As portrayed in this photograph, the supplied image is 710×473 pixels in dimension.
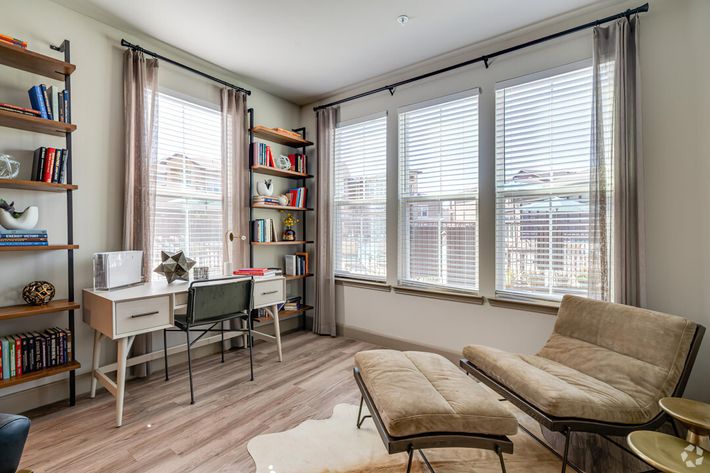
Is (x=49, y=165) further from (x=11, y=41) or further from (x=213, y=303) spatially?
(x=213, y=303)

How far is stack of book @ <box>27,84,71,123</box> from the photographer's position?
205 cm

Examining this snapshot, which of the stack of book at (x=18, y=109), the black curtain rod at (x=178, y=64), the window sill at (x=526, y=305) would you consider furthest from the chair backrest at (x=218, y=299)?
the window sill at (x=526, y=305)

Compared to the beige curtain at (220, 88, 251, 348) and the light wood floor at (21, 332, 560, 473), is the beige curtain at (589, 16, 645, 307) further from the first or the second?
the beige curtain at (220, 88, 251, 348)

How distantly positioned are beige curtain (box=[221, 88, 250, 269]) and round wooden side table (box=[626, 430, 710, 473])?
3.05 m

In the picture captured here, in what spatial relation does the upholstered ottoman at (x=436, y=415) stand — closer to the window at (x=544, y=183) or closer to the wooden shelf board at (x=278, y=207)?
the window at (x=544, y=183)

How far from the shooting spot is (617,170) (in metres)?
2.14

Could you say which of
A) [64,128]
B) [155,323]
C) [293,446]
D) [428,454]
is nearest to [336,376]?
[293,446]

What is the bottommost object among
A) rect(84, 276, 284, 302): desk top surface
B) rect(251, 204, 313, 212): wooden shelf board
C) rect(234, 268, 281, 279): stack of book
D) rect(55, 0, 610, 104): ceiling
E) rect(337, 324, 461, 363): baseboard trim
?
rect(337, 324, 461, 363): baseboard trim

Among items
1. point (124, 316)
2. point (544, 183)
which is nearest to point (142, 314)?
point (124, 316)

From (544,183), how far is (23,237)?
3474 millimetres

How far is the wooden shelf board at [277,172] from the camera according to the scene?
3430 mm

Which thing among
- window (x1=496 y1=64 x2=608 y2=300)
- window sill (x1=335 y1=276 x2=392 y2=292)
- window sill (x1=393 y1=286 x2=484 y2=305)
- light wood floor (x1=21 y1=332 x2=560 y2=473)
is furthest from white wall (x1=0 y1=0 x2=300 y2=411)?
window (x1=496 y1=64 x2=608 y2=300)

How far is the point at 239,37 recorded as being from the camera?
2.69 meters

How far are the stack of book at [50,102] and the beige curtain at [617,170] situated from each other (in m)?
3.49
